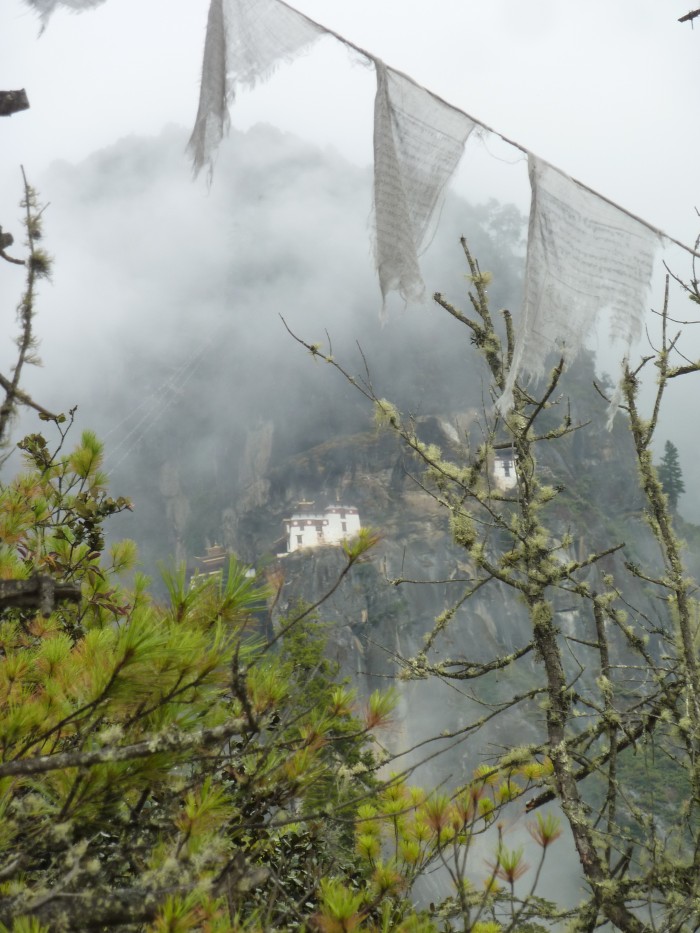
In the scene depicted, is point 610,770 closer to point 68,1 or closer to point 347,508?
point 68,1

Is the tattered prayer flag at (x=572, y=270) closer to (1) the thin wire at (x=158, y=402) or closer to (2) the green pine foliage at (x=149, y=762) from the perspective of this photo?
(2) the green pine foliage at (x=149, y=762)

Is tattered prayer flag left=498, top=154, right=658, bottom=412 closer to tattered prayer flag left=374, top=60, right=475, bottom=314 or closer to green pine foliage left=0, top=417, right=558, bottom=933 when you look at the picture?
tattered prayer flag left=374, top=60, right=475, bottom=314

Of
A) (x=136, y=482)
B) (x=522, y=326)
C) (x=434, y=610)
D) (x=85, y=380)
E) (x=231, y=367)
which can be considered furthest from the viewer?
(x=85, y=380)

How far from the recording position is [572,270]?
2.15 m

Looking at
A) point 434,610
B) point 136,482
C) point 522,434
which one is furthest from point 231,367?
point 522,434

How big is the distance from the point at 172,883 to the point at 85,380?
8272cm

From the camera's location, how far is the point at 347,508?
151 feet

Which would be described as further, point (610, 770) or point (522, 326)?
point (610, 770)

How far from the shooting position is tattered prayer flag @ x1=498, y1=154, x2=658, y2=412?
2094mm

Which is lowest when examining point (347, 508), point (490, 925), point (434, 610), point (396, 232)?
point (490, 925)

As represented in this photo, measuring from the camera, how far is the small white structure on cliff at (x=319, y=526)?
44.3 metres

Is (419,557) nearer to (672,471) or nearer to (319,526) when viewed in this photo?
(319,526)

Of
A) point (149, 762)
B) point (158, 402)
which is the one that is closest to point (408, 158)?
point (149, 762)

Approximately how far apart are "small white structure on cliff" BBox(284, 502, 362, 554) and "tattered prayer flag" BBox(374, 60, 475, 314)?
41769mm
